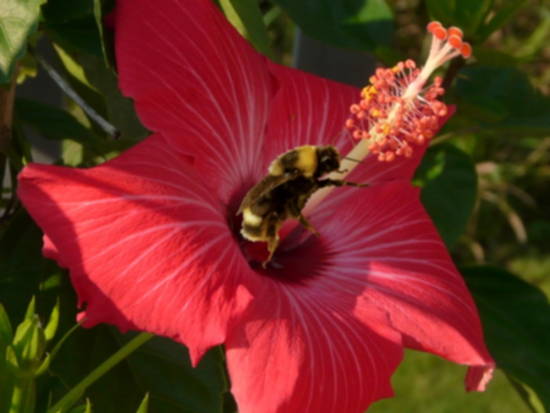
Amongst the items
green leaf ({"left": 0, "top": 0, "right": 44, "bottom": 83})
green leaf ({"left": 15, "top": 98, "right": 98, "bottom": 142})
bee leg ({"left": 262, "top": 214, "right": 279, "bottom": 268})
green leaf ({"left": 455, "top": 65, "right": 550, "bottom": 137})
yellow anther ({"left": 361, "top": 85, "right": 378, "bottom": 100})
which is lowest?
green leaf ({"left": 455, "top": 65, "right": 550, "bottom": 137})

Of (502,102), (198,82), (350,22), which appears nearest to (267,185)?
(198,82)

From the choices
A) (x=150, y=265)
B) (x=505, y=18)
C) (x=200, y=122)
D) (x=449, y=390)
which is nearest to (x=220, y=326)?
(x=150, y=265)

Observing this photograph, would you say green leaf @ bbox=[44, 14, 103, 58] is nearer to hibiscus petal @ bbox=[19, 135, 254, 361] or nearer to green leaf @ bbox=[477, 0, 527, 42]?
hibiscus petal @ bbox=[19, 135, 254, 361]

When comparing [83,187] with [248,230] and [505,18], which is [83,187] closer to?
[248,230]

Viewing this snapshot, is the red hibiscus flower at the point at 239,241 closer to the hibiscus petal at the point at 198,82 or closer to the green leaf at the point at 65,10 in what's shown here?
the hibiscus petal at the point at 198,82

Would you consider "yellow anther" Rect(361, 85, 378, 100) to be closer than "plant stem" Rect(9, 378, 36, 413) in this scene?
No

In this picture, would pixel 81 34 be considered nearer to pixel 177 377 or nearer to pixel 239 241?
pixel 239 241

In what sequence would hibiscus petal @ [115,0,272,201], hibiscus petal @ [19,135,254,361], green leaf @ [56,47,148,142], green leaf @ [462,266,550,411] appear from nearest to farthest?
hibiscus petal @ [19,135,254,361] < hibiscus petal @ [115,0,272,201] < green leaf @ [56,47,148,142] < green leaf @ [462,266,550,411]

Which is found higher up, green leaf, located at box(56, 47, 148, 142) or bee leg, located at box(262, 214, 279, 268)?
green leaf, located at box(56, 47, 148, 142)

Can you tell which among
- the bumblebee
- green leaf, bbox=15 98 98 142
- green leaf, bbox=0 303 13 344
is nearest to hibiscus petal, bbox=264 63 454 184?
the bumblebee
